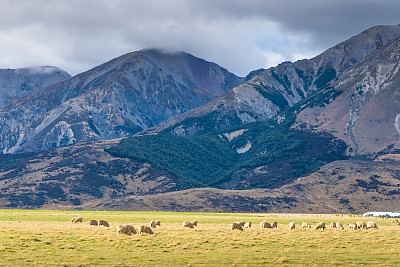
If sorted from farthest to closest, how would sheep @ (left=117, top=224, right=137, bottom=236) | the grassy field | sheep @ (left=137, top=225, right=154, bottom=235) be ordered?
sheep @ (left=137, top=225, right=154, bottom=235)
sheep @ (left=117, top=224, right=137, bottom=236)
the grassy field

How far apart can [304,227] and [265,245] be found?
1784cm

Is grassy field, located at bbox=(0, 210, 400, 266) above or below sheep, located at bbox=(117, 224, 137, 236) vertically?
below

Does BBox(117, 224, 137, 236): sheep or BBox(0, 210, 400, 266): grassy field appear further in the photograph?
BBox(117, 224, 137, 236): sheep

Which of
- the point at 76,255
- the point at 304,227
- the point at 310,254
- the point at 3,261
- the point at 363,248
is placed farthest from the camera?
the point at 304,227

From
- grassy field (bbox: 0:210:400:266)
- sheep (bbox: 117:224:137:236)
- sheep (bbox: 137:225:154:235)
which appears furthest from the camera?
sheep (bbox: 137:225:154:235)

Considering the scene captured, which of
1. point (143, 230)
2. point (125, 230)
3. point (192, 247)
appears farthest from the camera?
point (143, 230)

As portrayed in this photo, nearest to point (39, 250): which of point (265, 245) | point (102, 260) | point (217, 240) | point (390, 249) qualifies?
point (102, 260)

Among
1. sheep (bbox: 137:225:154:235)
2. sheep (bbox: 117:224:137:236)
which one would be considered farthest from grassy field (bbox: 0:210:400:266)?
sheep (bbox: 117:224:137:236)

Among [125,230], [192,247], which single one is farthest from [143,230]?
[192,247]

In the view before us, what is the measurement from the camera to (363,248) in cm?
5191

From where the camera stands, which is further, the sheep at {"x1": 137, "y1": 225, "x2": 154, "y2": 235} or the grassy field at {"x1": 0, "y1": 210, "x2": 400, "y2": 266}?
the sheep at {"x1": 137, "y1": 225, "x2": 154, "y2": 235}

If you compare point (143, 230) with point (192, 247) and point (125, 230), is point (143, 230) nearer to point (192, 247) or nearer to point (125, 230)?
point (125, 230)

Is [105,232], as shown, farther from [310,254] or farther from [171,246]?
[310,254]

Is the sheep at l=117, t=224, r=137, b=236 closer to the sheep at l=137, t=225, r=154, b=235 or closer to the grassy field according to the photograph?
the sheep at l=137, t=225, r=154, b=235
